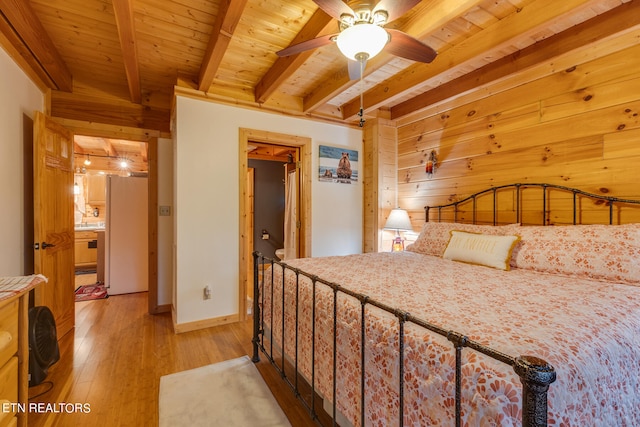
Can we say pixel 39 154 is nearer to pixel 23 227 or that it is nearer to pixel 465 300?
pixel 23 227

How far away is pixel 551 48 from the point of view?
230cm

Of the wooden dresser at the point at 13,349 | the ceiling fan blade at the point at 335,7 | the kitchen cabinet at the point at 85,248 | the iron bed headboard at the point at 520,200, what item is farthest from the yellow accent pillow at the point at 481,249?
the kitchen cabinet at the point at 85,248

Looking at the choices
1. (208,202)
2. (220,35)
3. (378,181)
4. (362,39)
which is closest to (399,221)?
(378,181)

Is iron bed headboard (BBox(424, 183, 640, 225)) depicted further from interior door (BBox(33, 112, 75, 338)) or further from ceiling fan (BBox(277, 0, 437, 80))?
interior door (BBox(33, 112, 75, 338))

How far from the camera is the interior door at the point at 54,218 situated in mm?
2373

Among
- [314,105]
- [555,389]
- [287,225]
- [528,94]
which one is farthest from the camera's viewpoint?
[287,225]

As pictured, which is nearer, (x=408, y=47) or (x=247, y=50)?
(x=408, y=47)

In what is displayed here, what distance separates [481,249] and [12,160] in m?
3.83

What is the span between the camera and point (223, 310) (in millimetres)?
3098

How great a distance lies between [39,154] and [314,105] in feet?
8.53

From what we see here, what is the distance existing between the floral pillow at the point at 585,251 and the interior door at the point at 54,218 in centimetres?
381

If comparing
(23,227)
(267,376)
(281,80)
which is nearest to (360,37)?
(281,80)

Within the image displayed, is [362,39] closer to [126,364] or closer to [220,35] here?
[220,35]

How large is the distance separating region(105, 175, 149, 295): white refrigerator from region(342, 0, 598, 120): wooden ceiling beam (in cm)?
362
